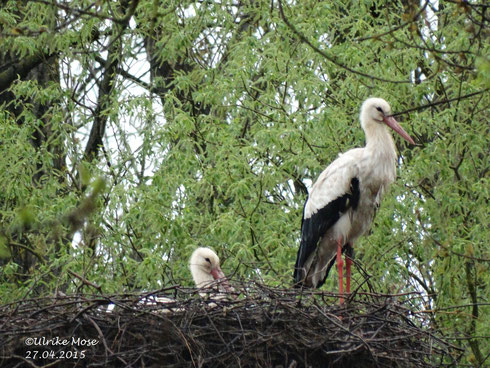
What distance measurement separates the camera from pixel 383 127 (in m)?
8.41

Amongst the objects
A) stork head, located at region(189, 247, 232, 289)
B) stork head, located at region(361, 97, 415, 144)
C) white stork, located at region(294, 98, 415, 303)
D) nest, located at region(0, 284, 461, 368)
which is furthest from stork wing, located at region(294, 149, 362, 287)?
nest, located at region(0, 284, 461, 368)

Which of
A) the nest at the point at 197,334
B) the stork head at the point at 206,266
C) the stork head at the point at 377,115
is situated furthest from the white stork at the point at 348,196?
the nest at the point at 197,334

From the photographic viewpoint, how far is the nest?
19.7 ft

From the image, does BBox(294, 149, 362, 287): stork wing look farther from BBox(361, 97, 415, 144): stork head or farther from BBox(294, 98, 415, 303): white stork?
BBox(361, 97, 415, 144): stork head

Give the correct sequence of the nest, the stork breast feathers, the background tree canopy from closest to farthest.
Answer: the nest → the stork breast feathers → the background tree canopy

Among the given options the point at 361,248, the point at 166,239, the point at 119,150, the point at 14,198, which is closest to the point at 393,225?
the point at 361,248

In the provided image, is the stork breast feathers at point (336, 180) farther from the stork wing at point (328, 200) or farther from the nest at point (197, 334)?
the nest at point (197, 334)

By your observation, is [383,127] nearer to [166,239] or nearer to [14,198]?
[166,239]

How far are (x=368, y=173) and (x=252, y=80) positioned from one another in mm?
3320

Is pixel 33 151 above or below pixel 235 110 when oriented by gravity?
below

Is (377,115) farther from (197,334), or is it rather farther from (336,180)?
(197,334)

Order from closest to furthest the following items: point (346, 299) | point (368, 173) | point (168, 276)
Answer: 1. point (346, 299)
2. point (368, 173)
3. point (168, 276)

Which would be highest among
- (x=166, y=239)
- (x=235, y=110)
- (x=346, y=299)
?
(x=235, y=110)

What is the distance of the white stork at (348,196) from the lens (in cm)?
820
